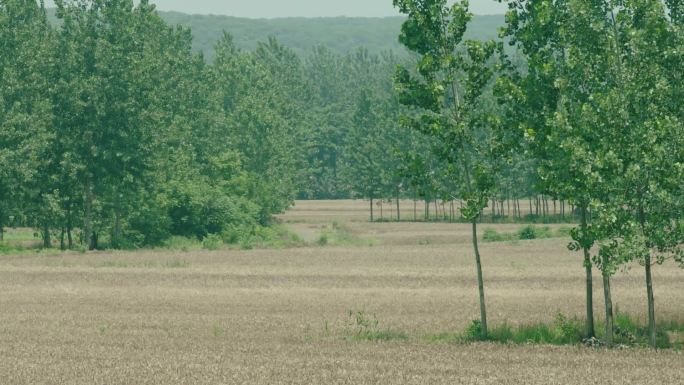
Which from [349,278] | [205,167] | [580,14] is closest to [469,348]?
[580,14]

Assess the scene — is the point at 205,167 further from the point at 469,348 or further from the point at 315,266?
the point at 469,348

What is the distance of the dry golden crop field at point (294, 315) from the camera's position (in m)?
23.9

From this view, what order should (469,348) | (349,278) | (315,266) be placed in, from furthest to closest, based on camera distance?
1. (315,266)
2. (349,278)
3. (469,348)

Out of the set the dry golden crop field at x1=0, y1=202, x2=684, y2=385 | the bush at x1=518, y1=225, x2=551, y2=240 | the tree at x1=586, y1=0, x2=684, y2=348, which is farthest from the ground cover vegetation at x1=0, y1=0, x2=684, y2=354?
the dry golden crop field at x1=0, y1=202, x2=684, y2=385

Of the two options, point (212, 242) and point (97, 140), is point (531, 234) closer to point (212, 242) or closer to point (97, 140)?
point (212, 242)

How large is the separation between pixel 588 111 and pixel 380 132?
143 m

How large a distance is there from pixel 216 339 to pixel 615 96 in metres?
13.2

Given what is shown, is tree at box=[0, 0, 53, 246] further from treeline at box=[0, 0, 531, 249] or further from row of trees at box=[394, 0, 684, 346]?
row of trees at box=[394, 0, 684, 346]

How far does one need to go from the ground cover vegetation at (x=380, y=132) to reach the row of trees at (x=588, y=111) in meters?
0.06

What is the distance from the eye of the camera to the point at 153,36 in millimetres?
107312

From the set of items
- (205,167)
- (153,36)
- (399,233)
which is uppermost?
(153,36)

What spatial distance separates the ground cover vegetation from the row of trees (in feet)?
0.20

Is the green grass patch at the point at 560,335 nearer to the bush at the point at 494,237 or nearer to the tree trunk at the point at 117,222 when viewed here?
the tree trunk at the point at 117,222

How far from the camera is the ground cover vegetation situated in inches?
1142
